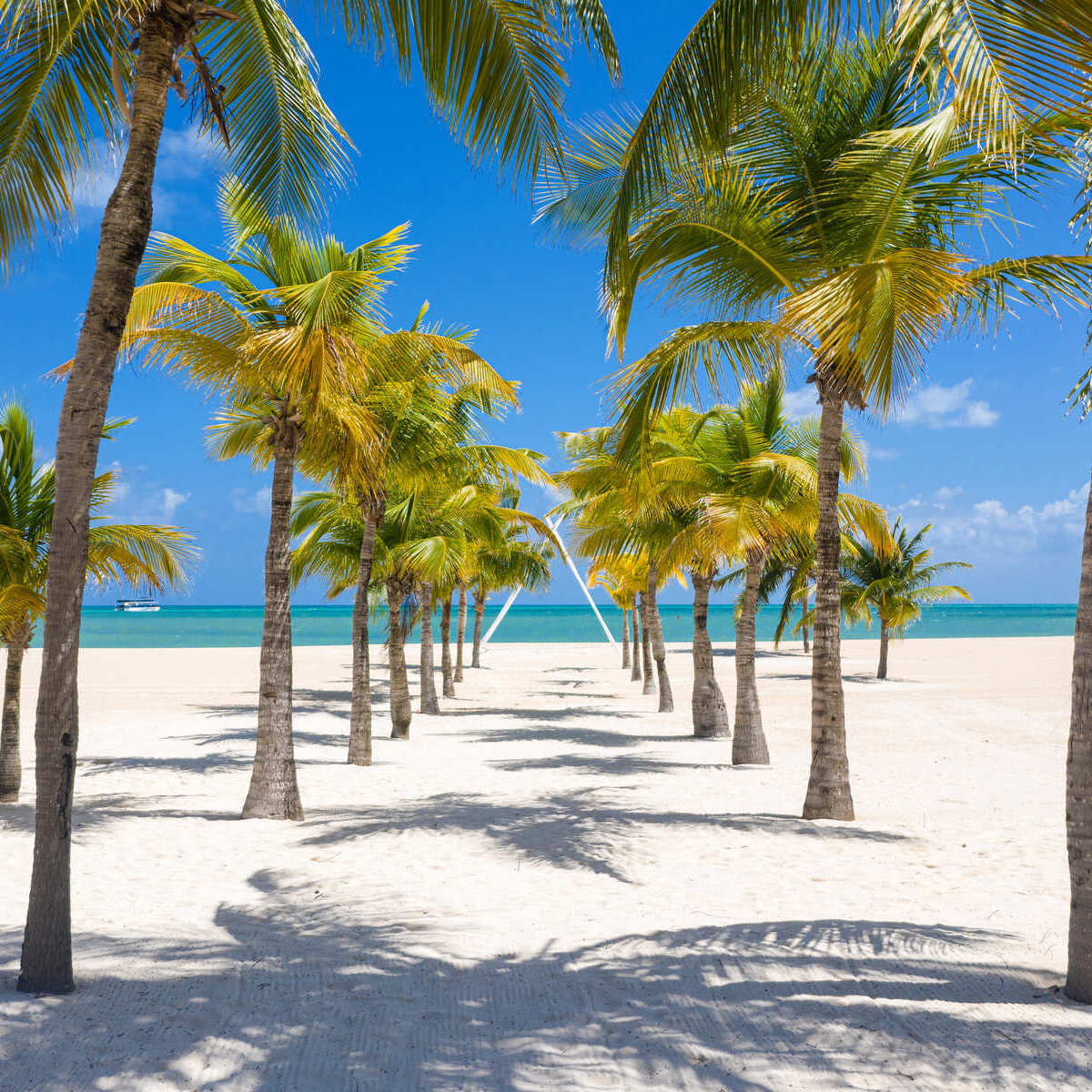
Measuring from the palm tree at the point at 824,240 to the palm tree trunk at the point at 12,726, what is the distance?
6.93 meters

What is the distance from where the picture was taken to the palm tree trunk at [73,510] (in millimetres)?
4152

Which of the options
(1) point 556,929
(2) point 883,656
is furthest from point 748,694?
(2) point 883,656

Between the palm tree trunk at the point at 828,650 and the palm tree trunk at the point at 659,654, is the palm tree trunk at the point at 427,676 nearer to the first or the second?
the palm tree trunk at the point at 659,654

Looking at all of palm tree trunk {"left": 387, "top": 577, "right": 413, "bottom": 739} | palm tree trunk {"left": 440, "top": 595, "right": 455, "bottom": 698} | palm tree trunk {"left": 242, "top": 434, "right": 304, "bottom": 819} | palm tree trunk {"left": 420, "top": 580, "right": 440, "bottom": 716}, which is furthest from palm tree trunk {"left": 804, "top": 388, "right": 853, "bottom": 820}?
palm tree trunk {"left": 440, "top": 595, "right": 455, "bottom": 698}

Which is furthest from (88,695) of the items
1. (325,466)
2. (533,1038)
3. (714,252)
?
(533,1038)

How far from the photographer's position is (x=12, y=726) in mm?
9922

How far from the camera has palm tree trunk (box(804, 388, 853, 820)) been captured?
28.7 ft

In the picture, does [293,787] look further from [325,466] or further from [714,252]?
[714,252]

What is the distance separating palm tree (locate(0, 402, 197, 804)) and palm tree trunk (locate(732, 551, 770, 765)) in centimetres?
776

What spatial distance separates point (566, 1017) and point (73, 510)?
132 inches

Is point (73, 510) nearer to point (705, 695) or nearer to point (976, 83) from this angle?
point (976, 83)

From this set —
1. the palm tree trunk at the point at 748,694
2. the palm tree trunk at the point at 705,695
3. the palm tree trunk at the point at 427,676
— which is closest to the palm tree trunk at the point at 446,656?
the palm tree trunk at the point at 427,676

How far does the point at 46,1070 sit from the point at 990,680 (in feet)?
99.0

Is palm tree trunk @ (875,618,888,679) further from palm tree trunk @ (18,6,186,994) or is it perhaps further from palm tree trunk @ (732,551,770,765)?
palm tree trunk @ (18,6,186,994)
